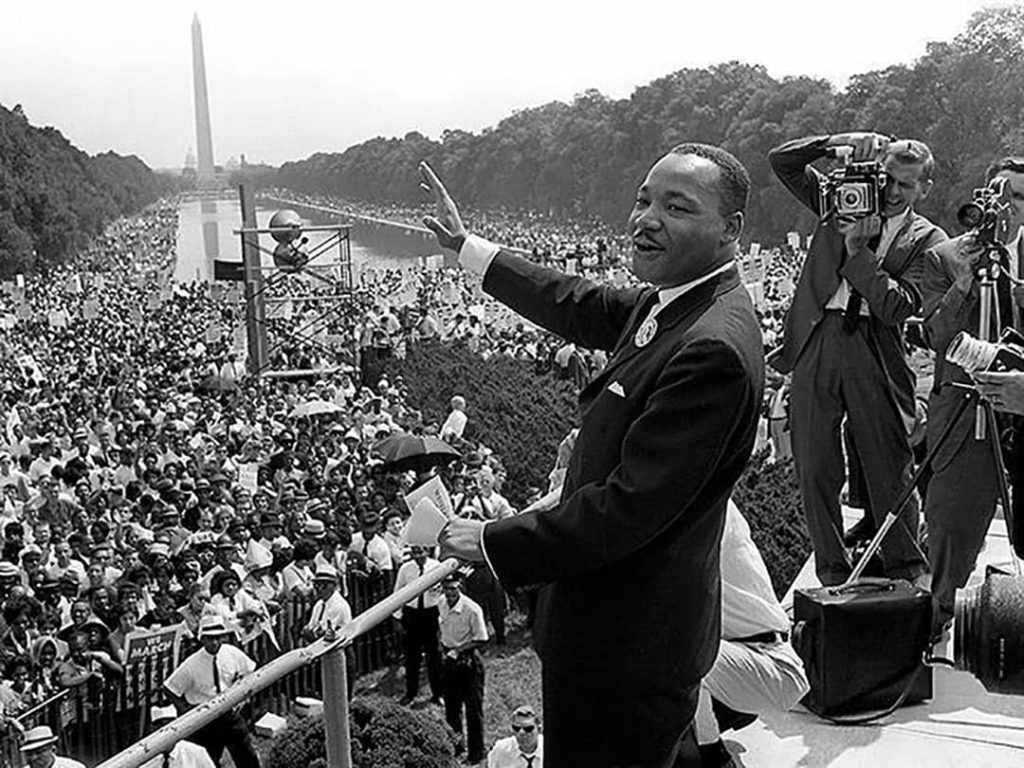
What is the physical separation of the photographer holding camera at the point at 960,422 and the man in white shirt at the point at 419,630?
517 cm

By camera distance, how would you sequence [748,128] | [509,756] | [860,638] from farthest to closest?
[748,128]
[509,756]
[860,638]

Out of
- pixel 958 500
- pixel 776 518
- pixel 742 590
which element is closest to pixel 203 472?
pixel 776 518

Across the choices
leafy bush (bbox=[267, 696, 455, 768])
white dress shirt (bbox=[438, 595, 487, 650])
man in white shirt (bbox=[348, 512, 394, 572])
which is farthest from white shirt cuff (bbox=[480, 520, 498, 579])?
man in white shirt (bbox=[348, 512, 394, 572])

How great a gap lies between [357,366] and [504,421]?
322 inches

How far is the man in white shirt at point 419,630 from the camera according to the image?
8.88 m

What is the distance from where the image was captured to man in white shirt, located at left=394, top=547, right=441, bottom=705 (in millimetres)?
8875

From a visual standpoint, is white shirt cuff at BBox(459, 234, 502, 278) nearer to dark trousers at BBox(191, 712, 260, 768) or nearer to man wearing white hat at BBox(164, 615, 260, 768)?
dark trousers at BBox(191, 712, 260, 768)

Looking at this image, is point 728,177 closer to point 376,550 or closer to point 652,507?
point 652,507

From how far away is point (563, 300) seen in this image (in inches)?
114

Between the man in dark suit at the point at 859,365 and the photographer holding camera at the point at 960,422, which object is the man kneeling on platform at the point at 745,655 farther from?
the man in dark suit at the point at 859,365

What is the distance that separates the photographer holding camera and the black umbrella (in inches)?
376

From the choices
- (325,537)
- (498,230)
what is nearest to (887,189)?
(325,537)

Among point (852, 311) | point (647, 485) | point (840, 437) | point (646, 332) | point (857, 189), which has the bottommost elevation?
point (840, 437)

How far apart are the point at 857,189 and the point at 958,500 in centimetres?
104
